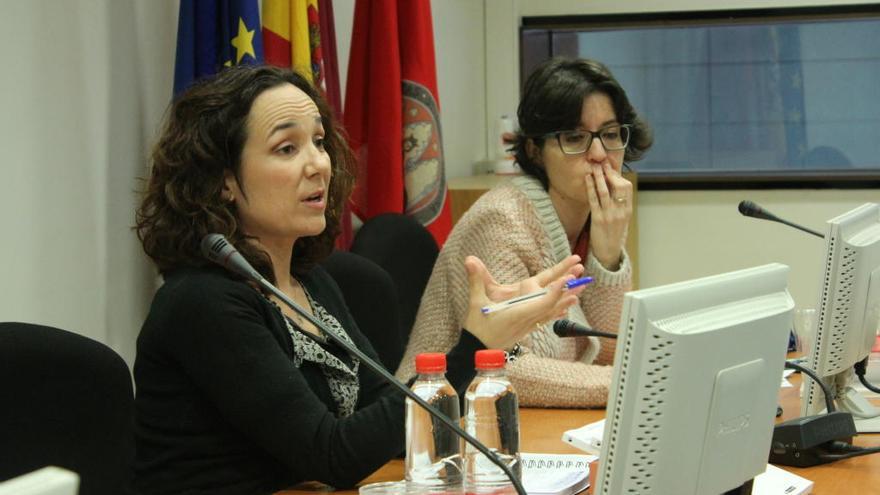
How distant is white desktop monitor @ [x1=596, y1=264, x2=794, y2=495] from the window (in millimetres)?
3580

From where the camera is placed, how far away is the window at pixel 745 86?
15.5 ft

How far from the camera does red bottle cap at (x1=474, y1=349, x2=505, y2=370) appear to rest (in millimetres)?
1519

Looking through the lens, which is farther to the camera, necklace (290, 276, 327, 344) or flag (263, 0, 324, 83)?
flag (263, 0, 324, 83)

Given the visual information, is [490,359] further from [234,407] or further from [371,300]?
[371,300]

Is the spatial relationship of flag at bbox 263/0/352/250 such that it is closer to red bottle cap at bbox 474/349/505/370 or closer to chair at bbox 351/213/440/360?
chair at bbox 351/213/440/360

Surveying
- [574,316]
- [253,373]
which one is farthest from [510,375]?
[253,373]

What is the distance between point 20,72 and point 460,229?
986 mm

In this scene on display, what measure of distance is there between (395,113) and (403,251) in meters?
0.44

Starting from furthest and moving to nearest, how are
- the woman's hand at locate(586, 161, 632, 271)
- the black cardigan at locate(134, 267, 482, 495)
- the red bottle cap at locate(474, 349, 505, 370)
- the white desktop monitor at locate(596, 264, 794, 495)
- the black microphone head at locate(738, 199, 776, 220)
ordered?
the woman's hand at locate(586, 161, 632, 271) < the black microphone head at locate(738, 199, 776, 220) < the black cardigan at locate(134, 267, 482, 495) < the red bottle cap at locate(474, 349, 505, 370) < the white desktop monitor at locate(596, 264, 794, 495)

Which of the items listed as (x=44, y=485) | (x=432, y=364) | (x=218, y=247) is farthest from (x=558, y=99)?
(x=44, y=485)

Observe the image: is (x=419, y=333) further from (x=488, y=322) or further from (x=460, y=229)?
(x=488, y=322)

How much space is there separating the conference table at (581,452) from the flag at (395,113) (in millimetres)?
1198

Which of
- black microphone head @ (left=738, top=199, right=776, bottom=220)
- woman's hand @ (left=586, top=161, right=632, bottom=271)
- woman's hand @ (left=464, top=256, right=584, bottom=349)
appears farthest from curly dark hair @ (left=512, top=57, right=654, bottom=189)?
woman's hand @ (left=464, top=256, right=584, bottom=349)

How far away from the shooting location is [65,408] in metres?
1.56
